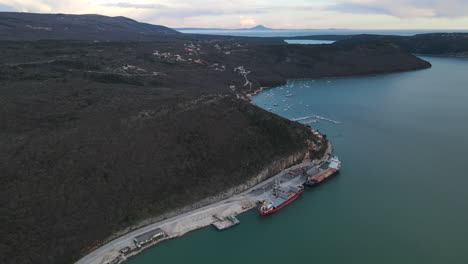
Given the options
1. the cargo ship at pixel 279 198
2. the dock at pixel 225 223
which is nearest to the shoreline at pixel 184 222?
the dock at pixel 225 223

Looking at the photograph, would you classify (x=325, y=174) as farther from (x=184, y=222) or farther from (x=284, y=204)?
(x=184, y=222)

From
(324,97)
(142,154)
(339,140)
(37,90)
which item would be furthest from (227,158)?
(324,97)

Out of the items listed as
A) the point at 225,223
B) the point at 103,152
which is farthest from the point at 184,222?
the point at 103,152

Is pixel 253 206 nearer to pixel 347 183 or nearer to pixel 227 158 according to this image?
pixel 227 158

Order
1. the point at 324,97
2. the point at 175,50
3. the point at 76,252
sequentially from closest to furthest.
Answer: the point at 76,252, the point at 324,97, the point at 175,50

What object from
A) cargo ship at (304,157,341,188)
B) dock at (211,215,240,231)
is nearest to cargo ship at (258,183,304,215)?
cargo ship at (304,157,341,188)

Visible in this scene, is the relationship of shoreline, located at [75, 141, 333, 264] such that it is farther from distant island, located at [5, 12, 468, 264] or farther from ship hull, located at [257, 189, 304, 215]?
ship hull, located at [257, 189, 304, 215]
